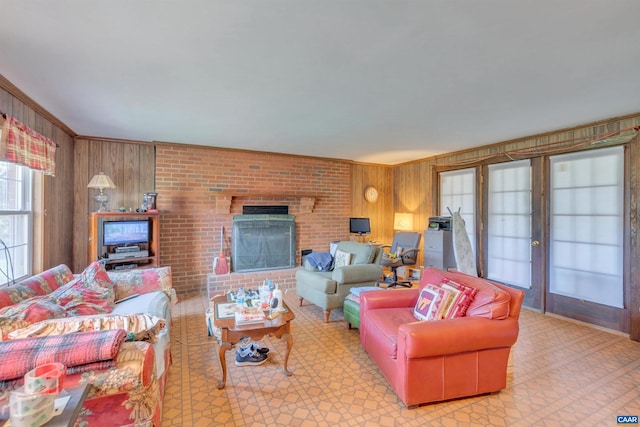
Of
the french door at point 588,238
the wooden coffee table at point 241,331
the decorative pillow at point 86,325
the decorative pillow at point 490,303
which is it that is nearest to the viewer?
the decorative pillow at point 86,325

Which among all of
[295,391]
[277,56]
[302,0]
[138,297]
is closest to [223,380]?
[295,391]

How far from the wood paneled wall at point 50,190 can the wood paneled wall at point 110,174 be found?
98 millimetres

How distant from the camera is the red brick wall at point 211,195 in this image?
434cm

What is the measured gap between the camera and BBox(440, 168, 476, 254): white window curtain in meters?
4.59

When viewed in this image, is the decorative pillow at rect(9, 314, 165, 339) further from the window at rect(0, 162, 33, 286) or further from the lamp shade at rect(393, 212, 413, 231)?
the lamp shade at rect(393, 212, 413, 231)

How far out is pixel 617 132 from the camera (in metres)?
3.07

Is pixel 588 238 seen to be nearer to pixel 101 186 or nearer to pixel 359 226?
pixel 359 226

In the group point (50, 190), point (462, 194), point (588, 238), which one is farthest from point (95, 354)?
point (462, 194)

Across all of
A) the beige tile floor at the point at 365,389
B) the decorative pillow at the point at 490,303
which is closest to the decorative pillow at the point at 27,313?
the beige tile floor at the point at 365,389

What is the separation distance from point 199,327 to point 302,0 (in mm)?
3142

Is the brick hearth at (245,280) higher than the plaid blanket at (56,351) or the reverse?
the reverse

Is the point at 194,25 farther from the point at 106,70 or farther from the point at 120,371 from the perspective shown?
the point at 120,371

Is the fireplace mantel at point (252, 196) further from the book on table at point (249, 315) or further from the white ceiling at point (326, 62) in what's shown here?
the book on table at point (249, 315)

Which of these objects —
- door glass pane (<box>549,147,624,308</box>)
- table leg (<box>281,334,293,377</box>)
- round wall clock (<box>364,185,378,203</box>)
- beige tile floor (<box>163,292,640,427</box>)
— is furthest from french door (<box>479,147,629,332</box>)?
table leg (<box>281,334,293,377</box>)
